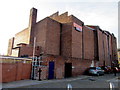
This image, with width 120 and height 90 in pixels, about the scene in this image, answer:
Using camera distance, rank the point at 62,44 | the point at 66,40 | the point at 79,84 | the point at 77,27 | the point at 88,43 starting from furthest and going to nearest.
Result: the point at 88,43 → the point at 77,27 → the point at 62,44 → the point at 66,40 → the point at 79,84

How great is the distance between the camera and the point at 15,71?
456 inches

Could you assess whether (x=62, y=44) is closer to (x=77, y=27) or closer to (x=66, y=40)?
(x=66, y=40)

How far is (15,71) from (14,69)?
0.26 meters

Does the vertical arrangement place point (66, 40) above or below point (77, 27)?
below

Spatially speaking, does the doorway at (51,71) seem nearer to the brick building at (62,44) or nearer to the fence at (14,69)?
the brick building at (62,44)

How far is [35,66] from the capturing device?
1322 centimetres

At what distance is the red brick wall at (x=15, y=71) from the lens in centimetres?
1070

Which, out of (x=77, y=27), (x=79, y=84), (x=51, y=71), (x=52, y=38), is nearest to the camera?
(x=79, y=84)

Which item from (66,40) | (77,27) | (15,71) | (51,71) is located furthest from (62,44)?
(15,71)

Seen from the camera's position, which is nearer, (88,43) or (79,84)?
(79,84)

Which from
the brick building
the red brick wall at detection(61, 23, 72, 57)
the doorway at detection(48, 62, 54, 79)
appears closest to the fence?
the doorway at detection(48, 62, 54, 79)

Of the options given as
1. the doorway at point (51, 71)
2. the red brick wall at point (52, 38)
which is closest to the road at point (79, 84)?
the doorway at point (51, 71)

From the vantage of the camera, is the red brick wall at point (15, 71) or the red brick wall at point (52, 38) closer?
the red brick wall at point (15, 71)

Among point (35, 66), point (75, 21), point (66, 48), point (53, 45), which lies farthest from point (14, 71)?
point (75, 21)
